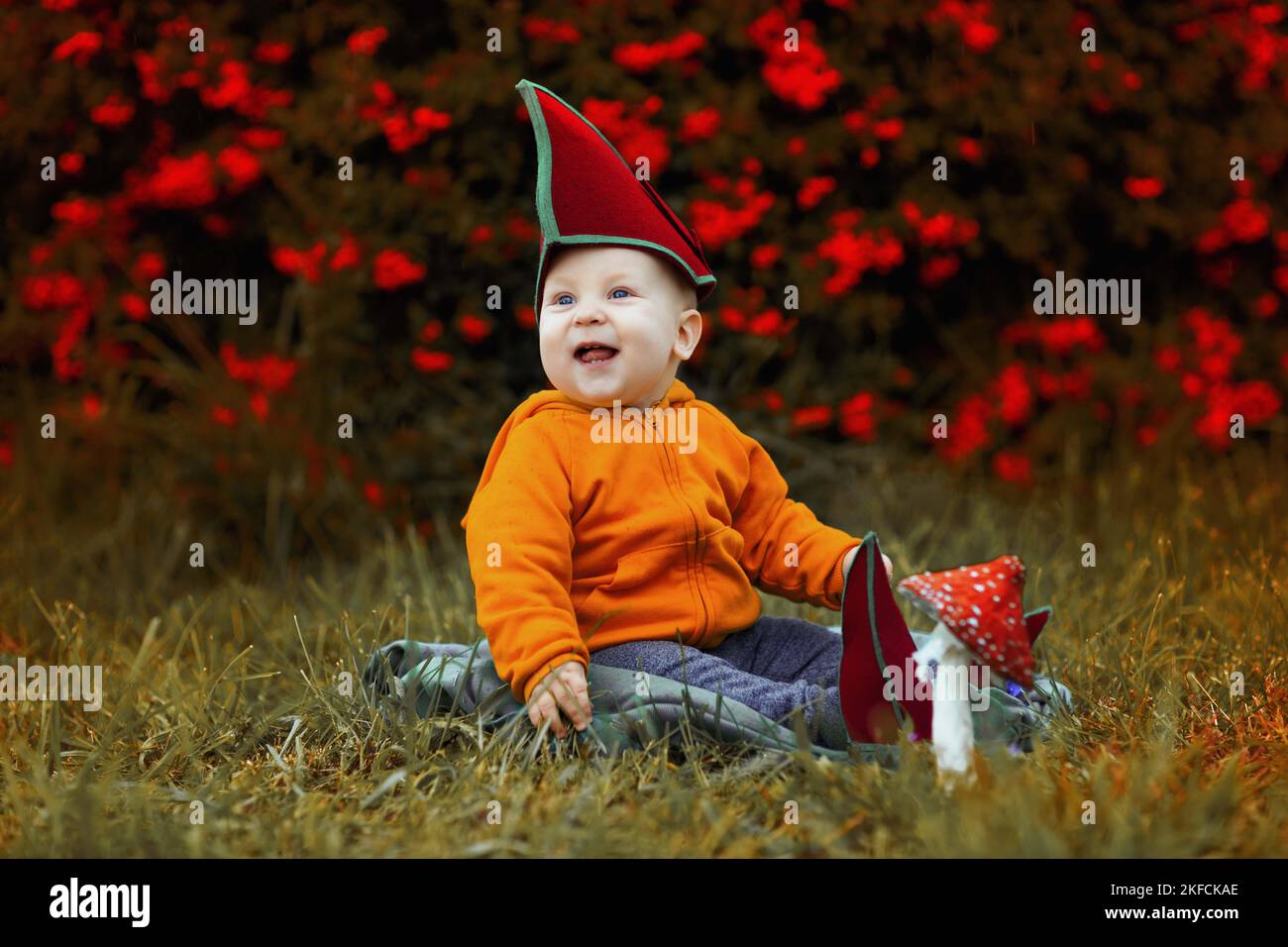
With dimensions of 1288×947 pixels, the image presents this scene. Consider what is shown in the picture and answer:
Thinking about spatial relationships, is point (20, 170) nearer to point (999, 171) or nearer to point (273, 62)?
point (273, 62)

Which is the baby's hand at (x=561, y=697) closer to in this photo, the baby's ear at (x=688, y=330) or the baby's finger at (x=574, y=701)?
the baby's finger at (x=574, y=701)

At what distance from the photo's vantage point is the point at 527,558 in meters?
2.34

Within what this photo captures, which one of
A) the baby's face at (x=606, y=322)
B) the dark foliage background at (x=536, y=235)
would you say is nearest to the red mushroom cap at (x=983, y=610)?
the baby's face at (x=606, y=322)

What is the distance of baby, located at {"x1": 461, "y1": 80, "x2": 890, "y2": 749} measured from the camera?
7.80ft

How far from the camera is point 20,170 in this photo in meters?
4.55

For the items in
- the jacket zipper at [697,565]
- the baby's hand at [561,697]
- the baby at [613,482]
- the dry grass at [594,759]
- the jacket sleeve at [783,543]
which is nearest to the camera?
the dry grass at [594,759]

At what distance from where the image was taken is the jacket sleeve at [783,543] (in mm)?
2658

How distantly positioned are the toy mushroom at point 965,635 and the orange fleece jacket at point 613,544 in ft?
1.73

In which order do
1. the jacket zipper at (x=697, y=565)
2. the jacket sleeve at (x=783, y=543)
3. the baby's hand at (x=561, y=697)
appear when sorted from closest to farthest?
1. the baby's hand at (x=561, y=697)
2. the jacket zipper at (x=697, y=565)
3. the jacket sleeve at (x=783, y=543)

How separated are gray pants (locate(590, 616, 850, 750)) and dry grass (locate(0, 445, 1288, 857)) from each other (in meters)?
Answer: 0.14

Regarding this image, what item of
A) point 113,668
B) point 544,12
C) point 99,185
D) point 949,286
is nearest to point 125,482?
point 99,185

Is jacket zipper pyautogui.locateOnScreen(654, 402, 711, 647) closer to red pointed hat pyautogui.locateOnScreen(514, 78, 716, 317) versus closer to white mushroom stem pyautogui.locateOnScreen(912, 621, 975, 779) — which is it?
red pointed hat pyautogui.locateOnScreen(514, 78, 716, 317)

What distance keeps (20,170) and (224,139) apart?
0.83 meters

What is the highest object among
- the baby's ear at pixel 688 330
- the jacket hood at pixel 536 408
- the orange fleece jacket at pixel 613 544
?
the baby's ear at pixel 688 330
